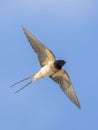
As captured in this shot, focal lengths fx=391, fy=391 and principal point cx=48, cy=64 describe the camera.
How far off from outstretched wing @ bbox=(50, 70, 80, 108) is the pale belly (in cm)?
21

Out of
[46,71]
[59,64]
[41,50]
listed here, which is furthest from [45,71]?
[41,50]

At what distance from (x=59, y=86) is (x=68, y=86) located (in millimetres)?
188

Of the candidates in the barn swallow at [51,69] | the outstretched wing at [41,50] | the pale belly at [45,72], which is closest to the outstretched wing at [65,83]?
the barn swallow at [51,69]

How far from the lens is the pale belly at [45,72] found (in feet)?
25.1

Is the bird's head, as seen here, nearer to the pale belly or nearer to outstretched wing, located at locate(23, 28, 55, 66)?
the pale belly

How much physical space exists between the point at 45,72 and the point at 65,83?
0.61m

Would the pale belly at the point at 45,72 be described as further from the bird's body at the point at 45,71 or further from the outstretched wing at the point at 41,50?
the outstretched wing at the point at 41,50

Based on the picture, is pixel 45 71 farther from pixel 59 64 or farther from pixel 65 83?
pixel 65 83

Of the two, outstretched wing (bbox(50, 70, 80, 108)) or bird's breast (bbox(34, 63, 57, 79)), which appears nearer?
bird's breast (bbox(34, 63, 57, 79))

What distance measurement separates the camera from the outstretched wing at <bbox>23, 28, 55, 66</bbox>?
7.74 meters

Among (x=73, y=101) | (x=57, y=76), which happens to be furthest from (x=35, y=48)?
(x=73, y=101)

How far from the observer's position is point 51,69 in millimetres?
7801

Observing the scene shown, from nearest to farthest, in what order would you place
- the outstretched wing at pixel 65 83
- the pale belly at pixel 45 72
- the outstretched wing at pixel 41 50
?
1. the pale belly at pixel 45 72
2. the outstretched wing at pixel 41 50
3. the outstretched wing at pixel 65 83

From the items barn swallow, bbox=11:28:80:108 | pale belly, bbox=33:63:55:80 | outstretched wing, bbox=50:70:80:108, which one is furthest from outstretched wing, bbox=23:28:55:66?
outstretched wing, bbox=50:70:80:108
